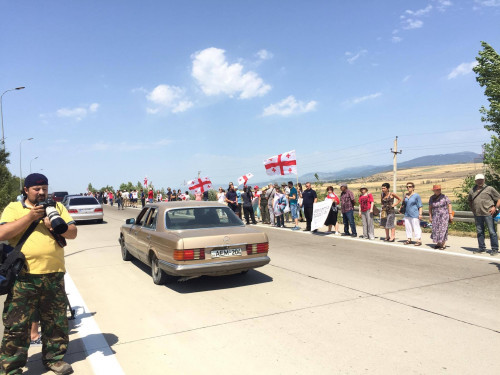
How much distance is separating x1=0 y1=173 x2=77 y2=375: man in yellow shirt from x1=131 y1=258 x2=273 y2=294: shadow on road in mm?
2798

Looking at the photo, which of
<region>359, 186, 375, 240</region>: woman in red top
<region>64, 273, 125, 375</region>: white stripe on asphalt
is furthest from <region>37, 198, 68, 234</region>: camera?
<region>359, 186, 375, 240</region>: woman in red top

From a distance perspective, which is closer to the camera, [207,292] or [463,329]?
[463,329]

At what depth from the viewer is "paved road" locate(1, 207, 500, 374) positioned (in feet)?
11.9

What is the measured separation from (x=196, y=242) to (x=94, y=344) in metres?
2.18

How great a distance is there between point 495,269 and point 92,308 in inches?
290

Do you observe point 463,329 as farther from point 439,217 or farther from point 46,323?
point 439,217

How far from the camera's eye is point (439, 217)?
31.5 ft

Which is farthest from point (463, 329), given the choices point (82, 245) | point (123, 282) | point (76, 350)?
point (82, 245)

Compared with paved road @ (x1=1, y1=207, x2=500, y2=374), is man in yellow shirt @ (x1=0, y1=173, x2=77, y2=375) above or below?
above

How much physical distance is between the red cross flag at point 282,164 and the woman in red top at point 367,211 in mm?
5870

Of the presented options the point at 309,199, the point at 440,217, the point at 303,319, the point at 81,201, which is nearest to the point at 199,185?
the point at 81,201

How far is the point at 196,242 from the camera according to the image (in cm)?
598

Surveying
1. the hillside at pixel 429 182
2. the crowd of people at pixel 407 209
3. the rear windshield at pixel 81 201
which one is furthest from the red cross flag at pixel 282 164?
the rear windshield at pixel 81 201

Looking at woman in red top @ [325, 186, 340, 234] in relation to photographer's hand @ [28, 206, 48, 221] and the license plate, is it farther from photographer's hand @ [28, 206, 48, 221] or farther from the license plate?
photographer's hand @ [28, 206, 48, 221]
